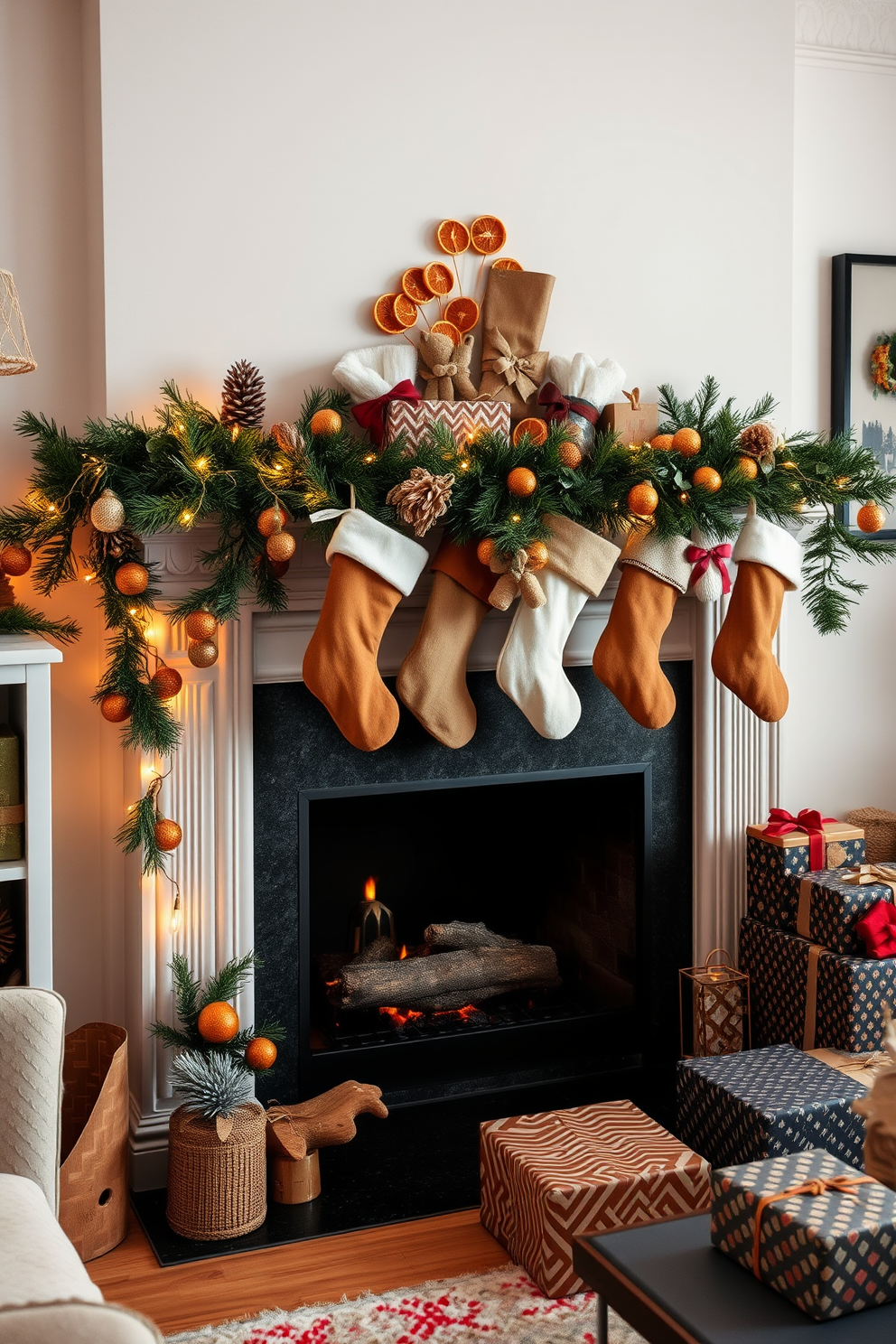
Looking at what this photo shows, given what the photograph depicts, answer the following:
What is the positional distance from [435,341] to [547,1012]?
148 centimetres

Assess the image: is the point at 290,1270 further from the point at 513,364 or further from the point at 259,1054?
the point at 513,364

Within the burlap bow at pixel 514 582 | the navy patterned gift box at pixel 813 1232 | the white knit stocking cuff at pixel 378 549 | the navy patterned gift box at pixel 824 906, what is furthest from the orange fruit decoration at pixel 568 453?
the navy patterned gift box at pixel 813 1232

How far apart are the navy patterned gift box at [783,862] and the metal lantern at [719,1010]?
0.51 ft

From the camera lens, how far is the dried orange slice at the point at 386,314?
7.88 feet

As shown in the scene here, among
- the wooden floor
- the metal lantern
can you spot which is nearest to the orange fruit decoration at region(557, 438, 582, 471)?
the metal lantern

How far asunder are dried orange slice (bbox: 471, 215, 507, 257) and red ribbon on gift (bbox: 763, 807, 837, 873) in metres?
1.35

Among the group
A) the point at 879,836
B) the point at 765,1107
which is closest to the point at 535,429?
the point at 765,1107

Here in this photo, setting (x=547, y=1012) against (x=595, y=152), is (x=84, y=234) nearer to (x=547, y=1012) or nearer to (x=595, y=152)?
(x=595, y=152)

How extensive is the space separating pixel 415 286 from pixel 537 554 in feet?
1.96

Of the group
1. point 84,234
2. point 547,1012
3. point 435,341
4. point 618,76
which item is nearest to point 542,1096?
point 547,1012

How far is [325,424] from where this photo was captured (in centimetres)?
222

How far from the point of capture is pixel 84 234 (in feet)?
7.77

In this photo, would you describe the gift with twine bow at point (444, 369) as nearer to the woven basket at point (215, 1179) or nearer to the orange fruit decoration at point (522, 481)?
the orange fruit decoration at point (522, 481)

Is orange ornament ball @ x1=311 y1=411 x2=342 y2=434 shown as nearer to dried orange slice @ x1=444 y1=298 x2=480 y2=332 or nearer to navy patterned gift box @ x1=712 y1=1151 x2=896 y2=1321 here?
dried orange slice @ x1=444 y1=298 x2=480 y2=332
